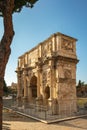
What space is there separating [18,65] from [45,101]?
8.84 m

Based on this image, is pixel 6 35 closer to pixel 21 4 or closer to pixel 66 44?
pixel 21 4

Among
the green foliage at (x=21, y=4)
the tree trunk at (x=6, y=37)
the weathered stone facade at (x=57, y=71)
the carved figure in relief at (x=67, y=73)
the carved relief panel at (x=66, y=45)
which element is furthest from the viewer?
the carved relief panel at (x=66, y=45)

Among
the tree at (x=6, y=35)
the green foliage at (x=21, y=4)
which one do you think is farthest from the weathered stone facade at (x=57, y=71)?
the tree at (x=6, y=35)

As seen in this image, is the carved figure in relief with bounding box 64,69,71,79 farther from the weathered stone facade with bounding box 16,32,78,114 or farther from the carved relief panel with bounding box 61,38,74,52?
the carved relief panel with bounding box 61,38,74,52

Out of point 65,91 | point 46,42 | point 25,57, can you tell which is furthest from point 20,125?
point 25,57

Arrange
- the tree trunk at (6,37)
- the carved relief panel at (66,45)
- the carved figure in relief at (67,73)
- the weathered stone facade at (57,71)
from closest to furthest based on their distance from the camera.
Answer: the tree trunk at (6,37) → the weathered stone facade at (57,71) → the carved figure in relief at (67,73) → the carved relief panel at (66,45)

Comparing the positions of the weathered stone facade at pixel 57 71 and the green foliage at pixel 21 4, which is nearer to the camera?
the green foliage at pixel 21 4

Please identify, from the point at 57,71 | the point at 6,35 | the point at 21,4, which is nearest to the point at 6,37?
the point at 6,35

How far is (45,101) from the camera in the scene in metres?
19.2

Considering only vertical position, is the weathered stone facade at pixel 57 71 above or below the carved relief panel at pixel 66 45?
below

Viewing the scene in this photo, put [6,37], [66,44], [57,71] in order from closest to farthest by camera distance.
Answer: [6,37], [57,71], [66,44]

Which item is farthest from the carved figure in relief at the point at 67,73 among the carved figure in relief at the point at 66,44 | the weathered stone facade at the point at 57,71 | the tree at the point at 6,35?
the tree at the point at 6,35

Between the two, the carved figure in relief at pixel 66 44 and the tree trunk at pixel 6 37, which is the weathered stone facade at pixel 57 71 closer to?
the carved figure in relief at pixel 66 44

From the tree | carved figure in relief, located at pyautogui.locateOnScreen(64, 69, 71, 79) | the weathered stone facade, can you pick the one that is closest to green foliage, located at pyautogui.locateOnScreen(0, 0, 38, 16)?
the tree
